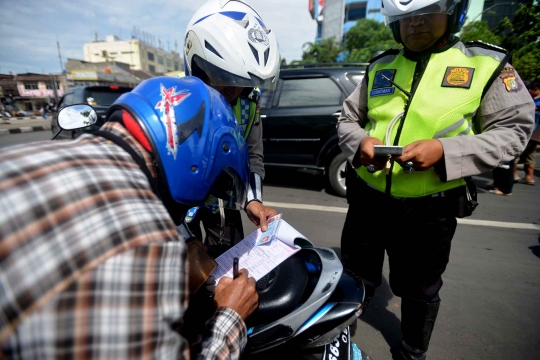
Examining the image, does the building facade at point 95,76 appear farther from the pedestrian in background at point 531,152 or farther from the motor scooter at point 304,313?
the motor scooter at point 304,313

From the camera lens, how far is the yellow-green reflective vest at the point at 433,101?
1279 mm

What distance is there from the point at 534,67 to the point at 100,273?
12596 millimetres

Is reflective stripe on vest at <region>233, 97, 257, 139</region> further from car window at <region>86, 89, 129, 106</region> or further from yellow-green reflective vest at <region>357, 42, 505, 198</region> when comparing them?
car window at <region>86, 89, 129, 106</region>

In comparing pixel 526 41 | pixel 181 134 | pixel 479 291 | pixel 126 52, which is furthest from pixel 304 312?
pixel 126 52

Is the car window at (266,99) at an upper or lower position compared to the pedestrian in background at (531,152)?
upper

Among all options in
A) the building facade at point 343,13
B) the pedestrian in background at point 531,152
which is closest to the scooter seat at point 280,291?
the pedestrian in background at point 531,152

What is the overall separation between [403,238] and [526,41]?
48.7 ft

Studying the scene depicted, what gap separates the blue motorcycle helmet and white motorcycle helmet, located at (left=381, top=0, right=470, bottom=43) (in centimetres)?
94

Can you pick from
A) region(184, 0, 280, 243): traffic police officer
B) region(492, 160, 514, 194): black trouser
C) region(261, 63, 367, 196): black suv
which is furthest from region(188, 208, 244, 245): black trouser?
region(492, 160, 514, 194): black trouser

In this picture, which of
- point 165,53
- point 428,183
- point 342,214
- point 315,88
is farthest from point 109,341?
point 165,53

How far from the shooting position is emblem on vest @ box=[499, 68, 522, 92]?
1267mm

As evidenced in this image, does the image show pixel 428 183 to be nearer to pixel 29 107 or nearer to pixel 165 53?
pixel 29 107

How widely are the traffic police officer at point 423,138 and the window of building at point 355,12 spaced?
5424 cm

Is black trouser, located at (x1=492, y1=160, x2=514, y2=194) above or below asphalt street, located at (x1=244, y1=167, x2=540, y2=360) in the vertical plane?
above
